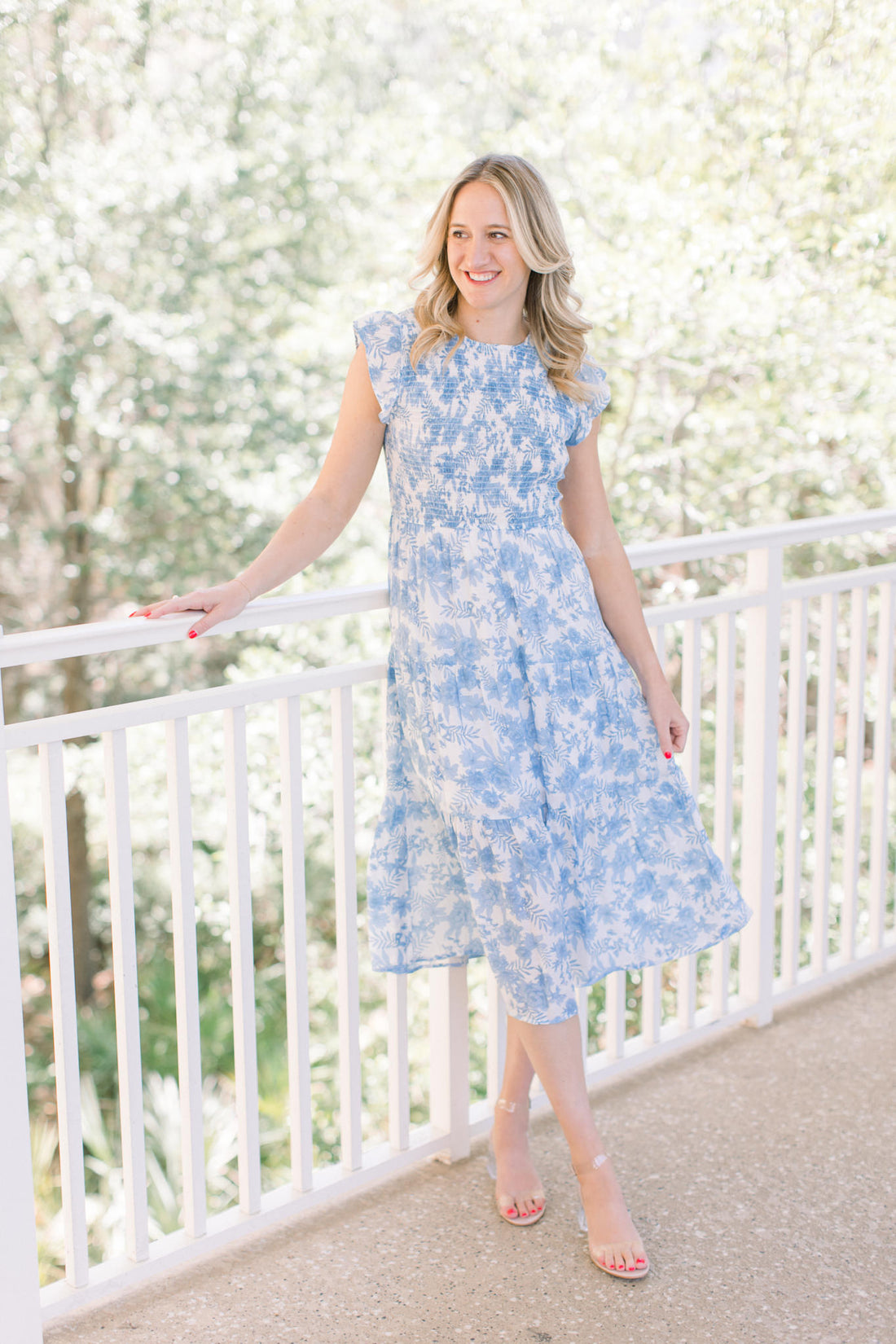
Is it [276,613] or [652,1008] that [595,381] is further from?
[652,1008]

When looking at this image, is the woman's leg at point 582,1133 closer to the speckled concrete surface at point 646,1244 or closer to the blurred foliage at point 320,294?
the speckled concrete surface at point 646,1244

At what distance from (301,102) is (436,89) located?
0.69m

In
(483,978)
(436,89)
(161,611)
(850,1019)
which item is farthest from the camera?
(436,89)

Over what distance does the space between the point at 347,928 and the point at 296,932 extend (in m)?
0.10

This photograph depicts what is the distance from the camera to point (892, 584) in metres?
2.84

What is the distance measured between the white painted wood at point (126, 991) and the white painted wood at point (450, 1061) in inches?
21.0

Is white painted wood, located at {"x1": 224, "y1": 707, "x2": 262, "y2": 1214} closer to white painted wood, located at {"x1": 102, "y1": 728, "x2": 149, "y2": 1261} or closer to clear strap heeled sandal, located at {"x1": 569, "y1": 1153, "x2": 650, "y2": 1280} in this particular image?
white painted wood, located at {"x1": 102, "y1": 728, "x2": 149, "y2": 1261}

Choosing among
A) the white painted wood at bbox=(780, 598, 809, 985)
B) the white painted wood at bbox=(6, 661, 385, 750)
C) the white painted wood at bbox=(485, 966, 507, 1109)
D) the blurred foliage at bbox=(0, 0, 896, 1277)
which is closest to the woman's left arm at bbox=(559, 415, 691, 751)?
the white painted wood at bbox=(6, 661, 385, 750)

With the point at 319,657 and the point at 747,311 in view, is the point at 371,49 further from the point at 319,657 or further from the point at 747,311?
the point at 319,657

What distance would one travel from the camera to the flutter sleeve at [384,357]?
1.81 m

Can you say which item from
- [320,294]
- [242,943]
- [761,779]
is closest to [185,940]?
[242,943]

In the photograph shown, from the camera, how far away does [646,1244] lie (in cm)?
200


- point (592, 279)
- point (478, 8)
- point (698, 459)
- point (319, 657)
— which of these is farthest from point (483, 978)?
point (478, 8)

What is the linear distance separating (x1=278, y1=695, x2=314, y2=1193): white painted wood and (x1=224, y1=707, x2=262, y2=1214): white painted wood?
0.21 ft
